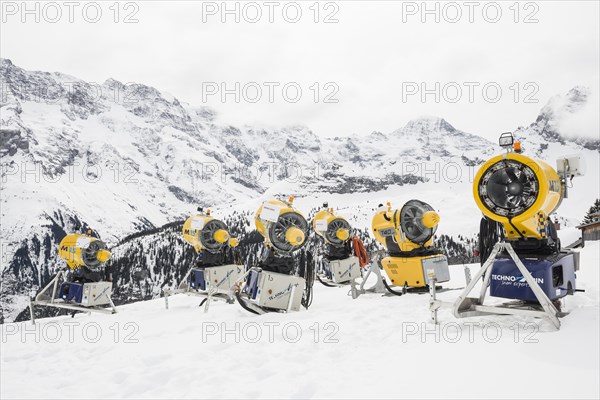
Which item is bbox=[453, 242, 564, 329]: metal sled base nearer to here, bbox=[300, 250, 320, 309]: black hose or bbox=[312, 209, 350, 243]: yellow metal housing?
bbox=[300, 250, 320, 309]: black hose

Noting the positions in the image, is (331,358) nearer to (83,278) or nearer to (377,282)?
(377,282)

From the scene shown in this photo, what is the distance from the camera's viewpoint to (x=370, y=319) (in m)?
A: 7.80

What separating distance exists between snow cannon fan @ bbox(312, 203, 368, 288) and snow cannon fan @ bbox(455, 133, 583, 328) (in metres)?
10.1

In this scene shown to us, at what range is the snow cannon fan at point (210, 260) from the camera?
14.5 metres

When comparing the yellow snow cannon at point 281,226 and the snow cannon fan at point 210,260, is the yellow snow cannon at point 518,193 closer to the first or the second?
the yellow snow cannon at point 281,226


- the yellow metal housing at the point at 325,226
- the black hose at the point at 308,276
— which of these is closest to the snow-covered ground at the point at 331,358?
the black hose at the point at 308,276

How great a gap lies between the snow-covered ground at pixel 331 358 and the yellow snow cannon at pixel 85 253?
5.57 meters

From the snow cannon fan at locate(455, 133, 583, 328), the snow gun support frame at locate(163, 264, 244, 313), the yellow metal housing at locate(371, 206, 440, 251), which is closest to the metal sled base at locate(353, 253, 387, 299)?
the yellow metal housing at locate(371, 206, 440, 251)

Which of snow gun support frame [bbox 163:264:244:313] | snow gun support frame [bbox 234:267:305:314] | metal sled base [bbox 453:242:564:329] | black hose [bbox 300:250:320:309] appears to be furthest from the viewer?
snow gun support frame [bbox 163:264:244:313]

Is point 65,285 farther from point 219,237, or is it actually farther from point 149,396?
point 149,396

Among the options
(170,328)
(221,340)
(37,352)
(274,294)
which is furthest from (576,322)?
(37,352)

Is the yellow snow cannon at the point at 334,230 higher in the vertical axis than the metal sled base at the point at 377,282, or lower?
higher

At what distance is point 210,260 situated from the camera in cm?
1485

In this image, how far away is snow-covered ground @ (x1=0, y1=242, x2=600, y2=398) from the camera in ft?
14.7
